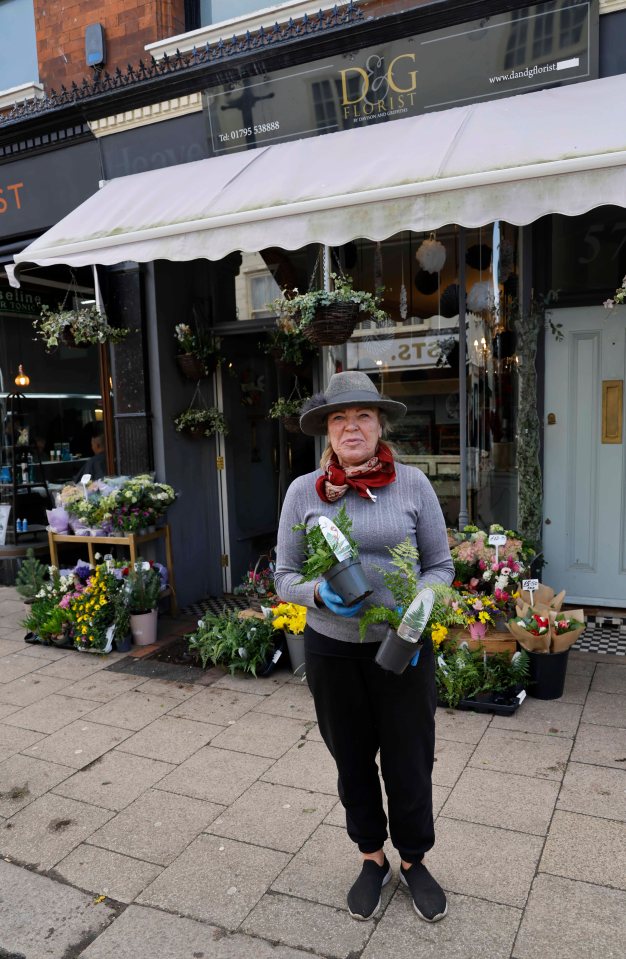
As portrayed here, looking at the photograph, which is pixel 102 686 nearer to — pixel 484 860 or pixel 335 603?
pixel 484 860

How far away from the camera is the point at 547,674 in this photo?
418 centimetres

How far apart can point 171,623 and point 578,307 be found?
4.36 metres

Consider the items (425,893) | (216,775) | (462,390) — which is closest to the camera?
(425,893)

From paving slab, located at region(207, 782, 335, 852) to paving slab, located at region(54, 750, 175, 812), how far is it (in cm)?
53

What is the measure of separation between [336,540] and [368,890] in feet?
4.54

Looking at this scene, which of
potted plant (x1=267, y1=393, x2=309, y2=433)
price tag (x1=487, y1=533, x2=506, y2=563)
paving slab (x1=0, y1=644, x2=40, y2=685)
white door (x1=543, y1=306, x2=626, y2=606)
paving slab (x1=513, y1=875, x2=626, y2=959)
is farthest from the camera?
potted plant (x1=267, y1=393, x2=309, y2=433)

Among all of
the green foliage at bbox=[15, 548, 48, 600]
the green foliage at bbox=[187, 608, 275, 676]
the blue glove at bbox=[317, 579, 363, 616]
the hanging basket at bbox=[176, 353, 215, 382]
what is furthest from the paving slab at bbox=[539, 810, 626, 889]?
the green foliage at bbox=[15, 548, 48, 600]

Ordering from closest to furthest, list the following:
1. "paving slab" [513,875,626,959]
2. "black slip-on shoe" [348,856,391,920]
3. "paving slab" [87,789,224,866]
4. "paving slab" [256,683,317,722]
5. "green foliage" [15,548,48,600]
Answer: "paving slab" [513,875,626,959] < "black slip-on shoe" [348,856,391,920] < "paving slab" [87,789,224,866] < "paving slab" [256,683,317,722] < "green foliage" [15,548,48,600]

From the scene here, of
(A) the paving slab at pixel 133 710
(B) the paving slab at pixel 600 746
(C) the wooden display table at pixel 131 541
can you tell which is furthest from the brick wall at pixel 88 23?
(B) the paving slab at pixel 600 746

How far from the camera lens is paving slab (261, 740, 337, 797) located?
11.3 feet

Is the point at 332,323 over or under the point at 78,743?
over

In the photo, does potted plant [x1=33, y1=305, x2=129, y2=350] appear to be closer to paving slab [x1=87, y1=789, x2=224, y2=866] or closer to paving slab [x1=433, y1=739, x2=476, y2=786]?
paving slab [x1=87, y1=789, x2=224, y2=866]

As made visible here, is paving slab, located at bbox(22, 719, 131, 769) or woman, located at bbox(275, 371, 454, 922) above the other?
woman, located at bbox(275, 371, 454, 922)

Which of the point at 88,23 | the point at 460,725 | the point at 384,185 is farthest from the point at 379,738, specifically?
the point at 88,23
